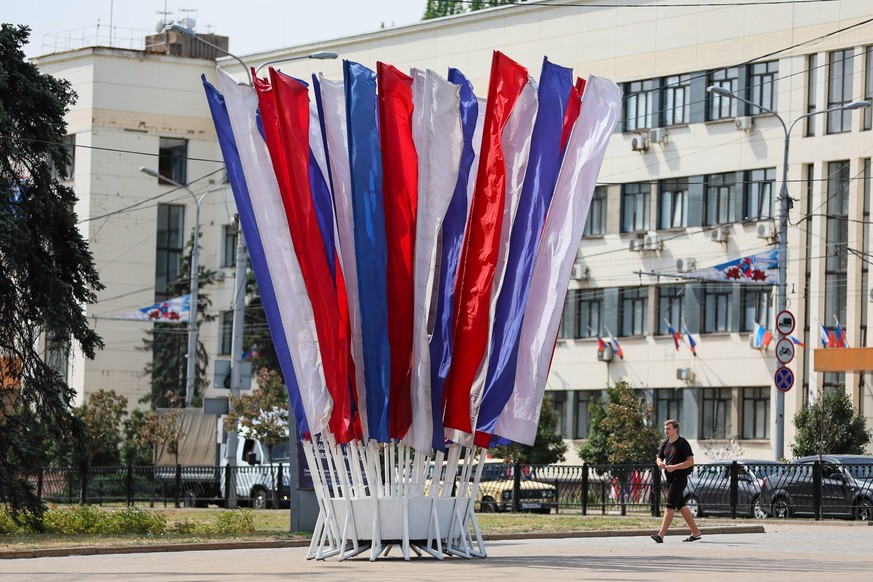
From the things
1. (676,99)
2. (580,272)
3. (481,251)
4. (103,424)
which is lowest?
(103,424)

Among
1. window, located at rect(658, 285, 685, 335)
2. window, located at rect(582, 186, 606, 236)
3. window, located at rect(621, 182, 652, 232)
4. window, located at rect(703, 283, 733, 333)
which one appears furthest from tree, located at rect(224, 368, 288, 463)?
window, located at rect(621, 182, 652, 232)

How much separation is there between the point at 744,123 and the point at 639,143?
15.7ft

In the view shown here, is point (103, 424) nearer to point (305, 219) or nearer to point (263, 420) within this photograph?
point (263, 420)

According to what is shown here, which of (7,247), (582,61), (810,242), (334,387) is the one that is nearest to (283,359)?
(334,387)

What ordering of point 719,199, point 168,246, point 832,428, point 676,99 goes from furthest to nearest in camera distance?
point 168,246, point 676,99, point 719,199, point 832,428

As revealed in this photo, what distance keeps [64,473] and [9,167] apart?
19.6m

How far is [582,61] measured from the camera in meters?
64.2

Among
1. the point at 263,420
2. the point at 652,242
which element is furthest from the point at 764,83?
the point at 263,420

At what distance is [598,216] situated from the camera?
216 feet

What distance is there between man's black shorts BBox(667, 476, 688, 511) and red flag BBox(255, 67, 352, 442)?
643 centimetres

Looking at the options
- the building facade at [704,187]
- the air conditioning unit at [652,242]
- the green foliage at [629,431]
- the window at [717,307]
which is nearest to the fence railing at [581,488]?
the green foliage at [629,431]

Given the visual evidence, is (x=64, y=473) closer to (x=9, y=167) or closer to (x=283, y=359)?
(x=9, y=167)

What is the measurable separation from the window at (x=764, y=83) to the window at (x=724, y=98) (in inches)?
23.4

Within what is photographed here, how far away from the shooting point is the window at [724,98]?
59844mm
